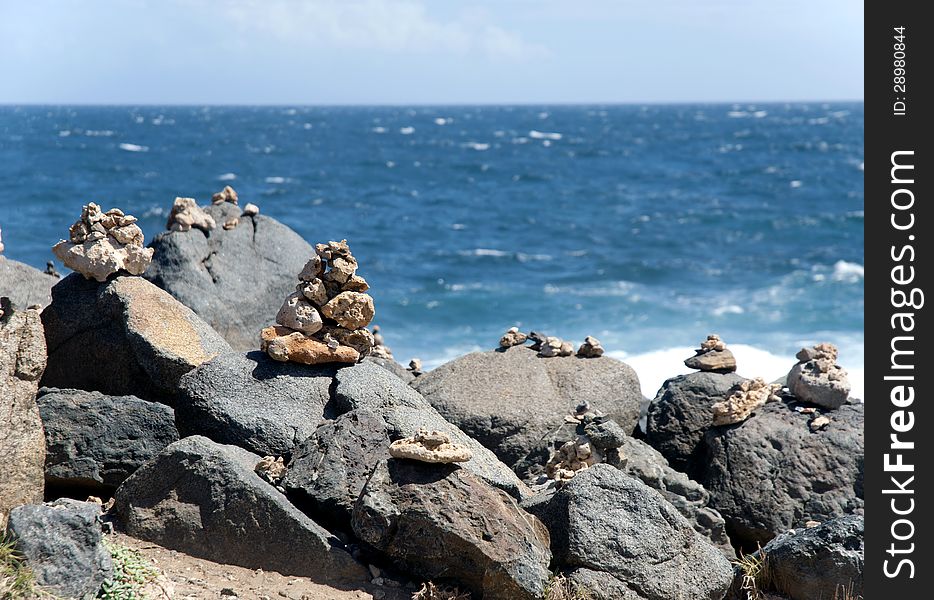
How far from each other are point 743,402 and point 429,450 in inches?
171

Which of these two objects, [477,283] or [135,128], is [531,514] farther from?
[135,128]

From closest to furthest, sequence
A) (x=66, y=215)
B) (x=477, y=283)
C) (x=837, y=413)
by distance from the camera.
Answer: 1. (x=837, y=413)
2. (x=477, y=283)
3. (x=66, y=215)

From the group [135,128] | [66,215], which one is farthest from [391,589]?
[135,128]

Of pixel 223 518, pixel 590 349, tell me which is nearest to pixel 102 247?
pixel 223 518

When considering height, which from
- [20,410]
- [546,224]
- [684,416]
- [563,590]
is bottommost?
[546,224]

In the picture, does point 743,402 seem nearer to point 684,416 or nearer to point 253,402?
point 684,416

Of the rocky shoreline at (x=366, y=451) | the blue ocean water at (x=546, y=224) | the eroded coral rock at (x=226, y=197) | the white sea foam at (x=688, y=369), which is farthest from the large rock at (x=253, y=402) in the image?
the blue ocean water at (x=546, y=224)

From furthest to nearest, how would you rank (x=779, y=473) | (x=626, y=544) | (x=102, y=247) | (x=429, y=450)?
(x=779, y=473), (x=102, y=247), (x=626, y=544), (x=429, y=450)

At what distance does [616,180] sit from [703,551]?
1890 inches

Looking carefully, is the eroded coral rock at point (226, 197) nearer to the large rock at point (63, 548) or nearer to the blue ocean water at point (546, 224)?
the large rock at point (63, 548)

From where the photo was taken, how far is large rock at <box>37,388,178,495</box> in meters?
7.75

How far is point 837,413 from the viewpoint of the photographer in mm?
10305

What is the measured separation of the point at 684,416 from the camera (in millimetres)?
10570

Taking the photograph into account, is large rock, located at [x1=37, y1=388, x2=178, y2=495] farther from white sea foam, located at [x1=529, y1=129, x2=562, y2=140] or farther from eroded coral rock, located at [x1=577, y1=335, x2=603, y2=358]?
white sea foam, located at [x1=529, y1=129, x2=562, y2=140]
